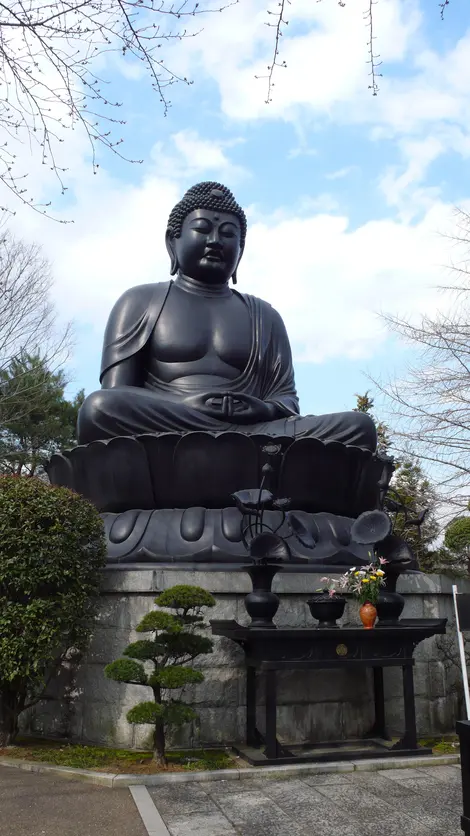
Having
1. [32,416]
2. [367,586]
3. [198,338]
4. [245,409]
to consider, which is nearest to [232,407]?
[245,409]

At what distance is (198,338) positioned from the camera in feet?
26.8

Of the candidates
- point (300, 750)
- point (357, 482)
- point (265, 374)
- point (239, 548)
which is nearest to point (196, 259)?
point (265, 374)

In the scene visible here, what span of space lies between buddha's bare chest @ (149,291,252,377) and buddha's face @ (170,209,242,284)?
443 millimetres

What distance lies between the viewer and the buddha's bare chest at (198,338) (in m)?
8.10

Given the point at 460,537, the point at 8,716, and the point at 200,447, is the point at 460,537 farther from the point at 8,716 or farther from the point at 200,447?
the point at 8,716

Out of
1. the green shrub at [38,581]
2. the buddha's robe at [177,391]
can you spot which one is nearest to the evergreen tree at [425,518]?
the buddha's robe at [177,391]

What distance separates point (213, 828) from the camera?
11.1 feet

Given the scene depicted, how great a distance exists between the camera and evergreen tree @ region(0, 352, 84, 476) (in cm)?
1662

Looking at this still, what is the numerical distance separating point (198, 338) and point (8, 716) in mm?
4424

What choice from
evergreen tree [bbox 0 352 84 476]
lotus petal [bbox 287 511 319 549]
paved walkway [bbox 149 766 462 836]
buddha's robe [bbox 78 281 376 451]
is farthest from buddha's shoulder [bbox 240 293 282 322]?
evergreen tree [bbox 0 352 84 476]

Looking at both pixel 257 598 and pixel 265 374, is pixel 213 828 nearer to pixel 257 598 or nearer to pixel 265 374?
pixel 257 598

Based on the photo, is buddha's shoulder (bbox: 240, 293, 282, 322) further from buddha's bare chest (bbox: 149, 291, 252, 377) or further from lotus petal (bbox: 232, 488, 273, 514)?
lotus petal (bbox: 232, 488, 273, 514)

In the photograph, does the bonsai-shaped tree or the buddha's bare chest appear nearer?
the bonsai-shaped tree

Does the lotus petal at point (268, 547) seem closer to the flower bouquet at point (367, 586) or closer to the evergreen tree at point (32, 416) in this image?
the flower bouquet at point (367, 586)
